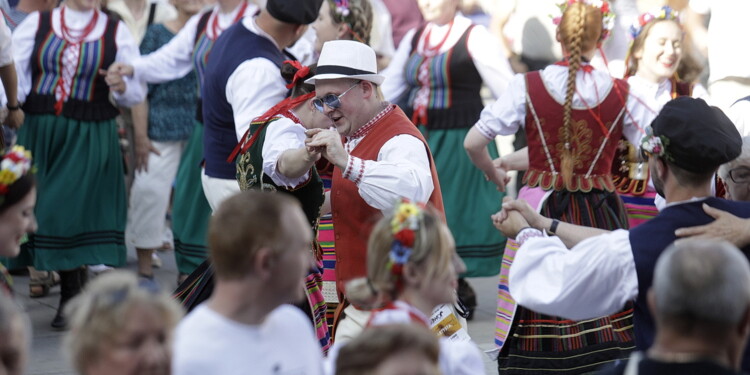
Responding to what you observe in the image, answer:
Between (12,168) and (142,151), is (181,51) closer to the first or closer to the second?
(142,151)

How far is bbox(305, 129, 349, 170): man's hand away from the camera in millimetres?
3799

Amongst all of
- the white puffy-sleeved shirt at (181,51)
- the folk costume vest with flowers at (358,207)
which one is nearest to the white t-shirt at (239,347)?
the folk costume vest with flowers at (358,207)

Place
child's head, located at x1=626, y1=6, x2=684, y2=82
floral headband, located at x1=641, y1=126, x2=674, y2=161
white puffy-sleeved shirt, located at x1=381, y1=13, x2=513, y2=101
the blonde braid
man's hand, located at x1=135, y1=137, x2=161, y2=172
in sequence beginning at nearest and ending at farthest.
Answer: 1. floral headband, located at x1=641, y1=126, x2=674, y2=161
2. the blonde braid
3. child's head, located at x1=626, y1=6, x2=684, y2=82
4. white puffy-sleeved shirt, located at x1=381, y1=13, x2=513, y2=101
5. man's hand, located at x1=135, y1=137, x2=161, y2=172

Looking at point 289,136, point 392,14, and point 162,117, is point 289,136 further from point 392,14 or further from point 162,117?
point 392,14

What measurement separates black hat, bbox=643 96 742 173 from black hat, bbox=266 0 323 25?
2.32 meters

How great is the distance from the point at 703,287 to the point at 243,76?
121 inches

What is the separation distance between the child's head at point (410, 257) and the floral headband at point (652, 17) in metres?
3.65

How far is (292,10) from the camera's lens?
205 inches

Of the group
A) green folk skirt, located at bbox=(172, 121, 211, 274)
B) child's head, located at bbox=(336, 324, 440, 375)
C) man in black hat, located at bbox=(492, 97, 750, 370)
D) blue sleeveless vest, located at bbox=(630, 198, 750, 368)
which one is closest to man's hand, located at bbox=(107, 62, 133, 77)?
green folk skirt, located at bbox=(172, 121, 211, 274)

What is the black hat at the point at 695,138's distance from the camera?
3172mm

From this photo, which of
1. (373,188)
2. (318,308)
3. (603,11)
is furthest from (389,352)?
(603,11)

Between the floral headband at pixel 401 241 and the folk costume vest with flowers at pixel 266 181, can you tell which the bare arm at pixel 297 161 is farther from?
the floral headband at pixel 401 241

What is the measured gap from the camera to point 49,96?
20.7ft

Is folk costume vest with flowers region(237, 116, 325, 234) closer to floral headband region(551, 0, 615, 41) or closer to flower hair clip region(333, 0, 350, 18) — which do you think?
flower hair clip region(333, 0, 350, 18)
